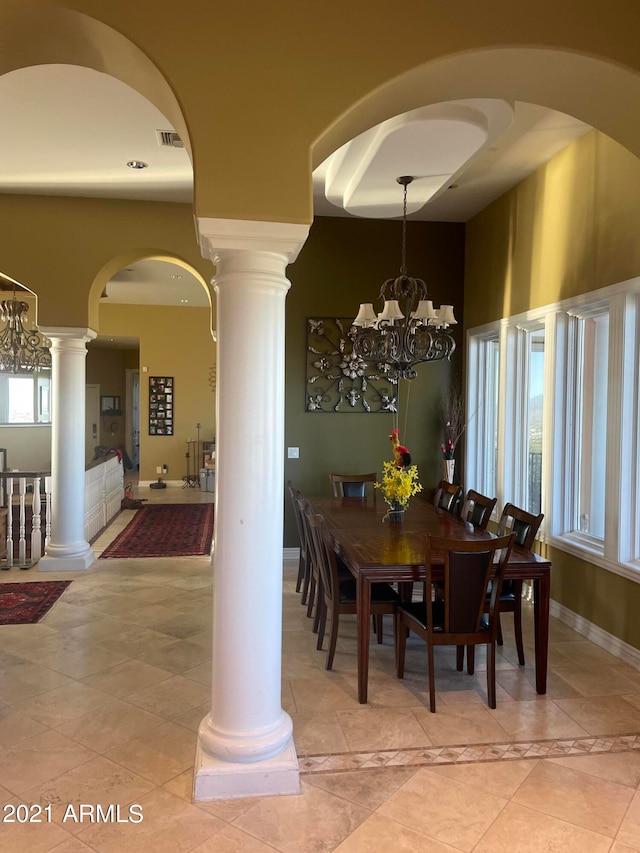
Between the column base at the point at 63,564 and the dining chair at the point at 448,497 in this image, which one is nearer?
the dining chair at the point at 448,497

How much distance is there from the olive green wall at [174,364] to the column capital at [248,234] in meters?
9.45

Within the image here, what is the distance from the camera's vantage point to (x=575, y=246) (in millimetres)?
4309

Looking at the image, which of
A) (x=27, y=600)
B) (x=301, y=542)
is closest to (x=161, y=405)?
(x=27, y=600)

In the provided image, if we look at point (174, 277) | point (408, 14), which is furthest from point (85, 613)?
point (174, 277)

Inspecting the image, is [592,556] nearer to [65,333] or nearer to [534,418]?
[534,418]

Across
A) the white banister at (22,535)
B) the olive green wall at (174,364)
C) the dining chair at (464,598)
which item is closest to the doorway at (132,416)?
the olive green wall at (174,364)

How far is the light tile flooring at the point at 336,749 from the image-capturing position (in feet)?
7.15

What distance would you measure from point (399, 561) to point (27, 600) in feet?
10.6

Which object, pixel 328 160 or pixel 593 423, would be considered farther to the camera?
pixel 328 160

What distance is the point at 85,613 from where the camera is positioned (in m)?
4.51

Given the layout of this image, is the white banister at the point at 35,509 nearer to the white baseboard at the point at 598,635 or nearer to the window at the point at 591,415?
the white baseboard at the point at 598,635

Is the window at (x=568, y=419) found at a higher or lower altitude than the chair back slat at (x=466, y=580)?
higher

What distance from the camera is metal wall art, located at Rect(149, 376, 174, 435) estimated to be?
11688 mm

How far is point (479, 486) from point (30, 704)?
434cm
